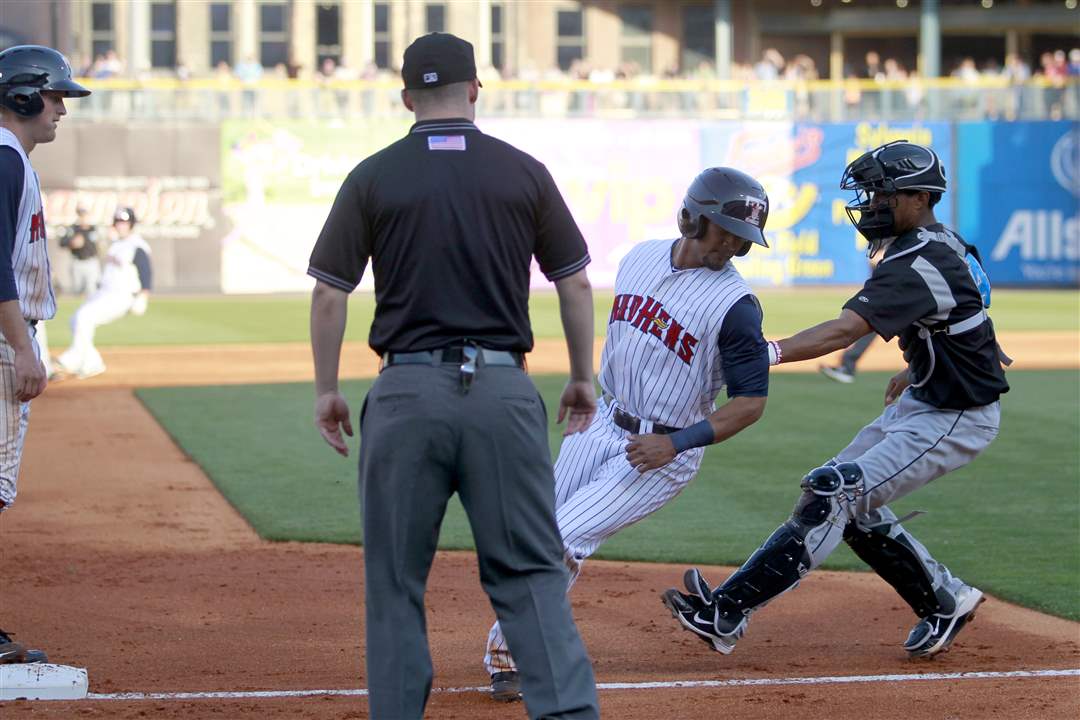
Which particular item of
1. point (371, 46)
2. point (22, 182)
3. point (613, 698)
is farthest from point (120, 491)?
point (371, 46)

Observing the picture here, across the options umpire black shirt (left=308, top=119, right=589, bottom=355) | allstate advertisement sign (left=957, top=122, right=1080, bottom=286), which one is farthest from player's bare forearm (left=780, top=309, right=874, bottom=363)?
allstate advertisement sign (left=957, top=122, right=1080, bottom=286)

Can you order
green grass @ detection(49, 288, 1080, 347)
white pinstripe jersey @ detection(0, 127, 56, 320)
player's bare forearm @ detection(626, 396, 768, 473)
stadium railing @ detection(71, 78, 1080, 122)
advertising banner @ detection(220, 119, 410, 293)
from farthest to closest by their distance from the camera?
stadium railing @ detection(71, 78, 1080, 122), advertising banner @ detection(220, 119, 410, 293), green grass @ detection(49, 288, 1080, 347), white pinstripe jersey @ detection(0, 127, 56, 320), player's bare forearm @ detection(626, 396, 768, 473)

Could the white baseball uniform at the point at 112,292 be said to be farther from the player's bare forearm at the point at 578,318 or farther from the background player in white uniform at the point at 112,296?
the player's bare forearm at the point at 578,318

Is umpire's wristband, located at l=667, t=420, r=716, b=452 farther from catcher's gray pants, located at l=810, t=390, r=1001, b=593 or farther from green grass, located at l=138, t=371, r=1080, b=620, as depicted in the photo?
green grass, located at l=138, t=371, r=1080, b=620

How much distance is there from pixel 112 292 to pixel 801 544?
12.7m

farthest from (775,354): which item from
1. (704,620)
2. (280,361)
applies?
(280,361)

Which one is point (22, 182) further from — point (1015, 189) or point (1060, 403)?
point (1015, 189)

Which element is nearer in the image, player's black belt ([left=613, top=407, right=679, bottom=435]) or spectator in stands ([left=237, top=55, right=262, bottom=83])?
player's black belt ([left=613, top=407, right=679, bottom=435])

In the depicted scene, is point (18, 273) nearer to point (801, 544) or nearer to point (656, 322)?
point (656, 322)

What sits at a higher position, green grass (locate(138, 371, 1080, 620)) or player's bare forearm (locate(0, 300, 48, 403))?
player's bare forearm (locate(0, 300, 48, 403))

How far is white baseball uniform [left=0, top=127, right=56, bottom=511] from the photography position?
5.23 meters

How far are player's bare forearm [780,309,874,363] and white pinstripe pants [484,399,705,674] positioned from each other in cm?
52

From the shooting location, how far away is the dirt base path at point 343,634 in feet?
16.9

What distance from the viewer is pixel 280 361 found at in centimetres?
1881
